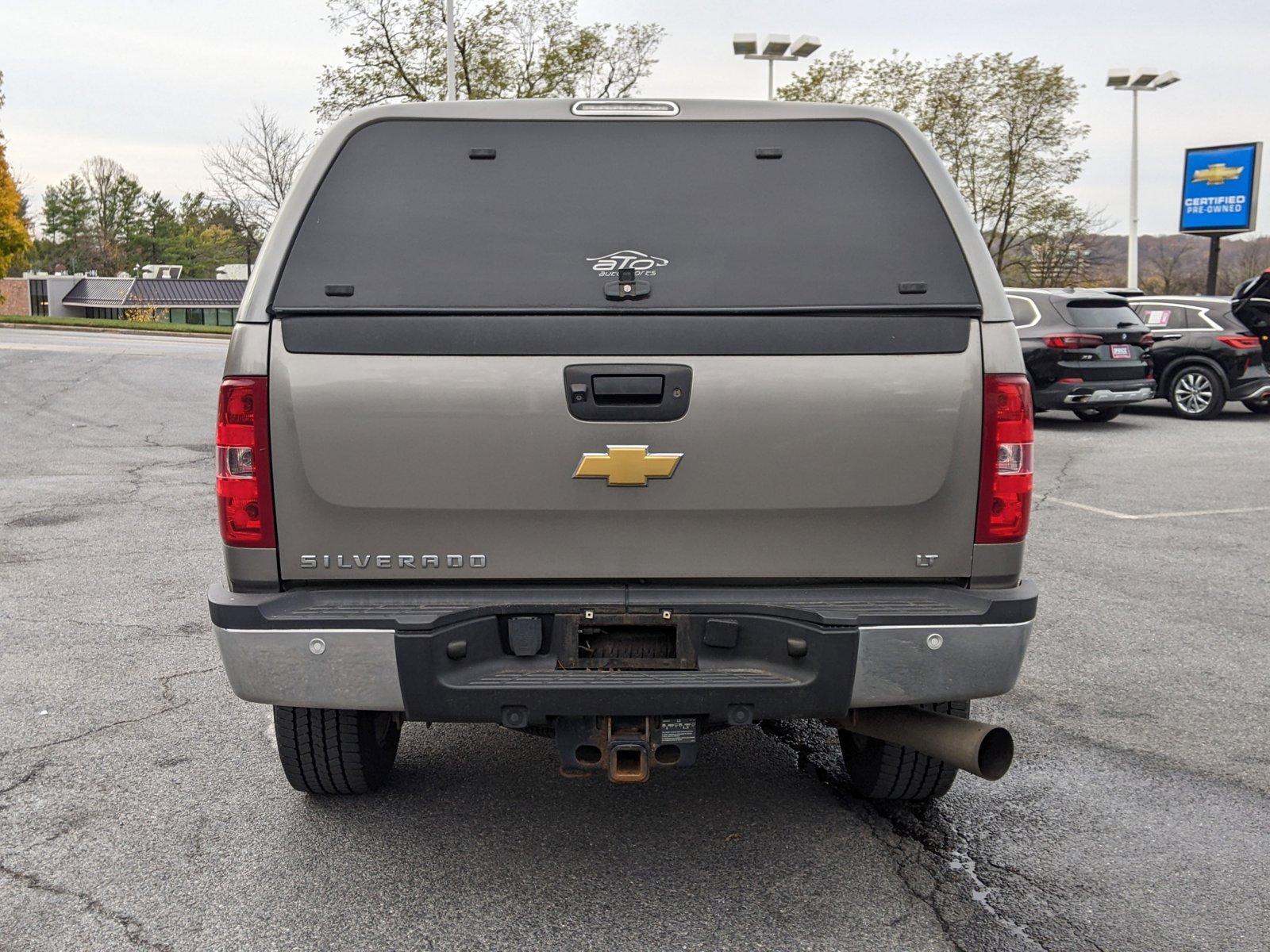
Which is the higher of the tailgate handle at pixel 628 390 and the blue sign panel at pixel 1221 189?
the blue sign panel at pixel 1221 189

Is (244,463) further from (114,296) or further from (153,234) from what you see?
(153,234)

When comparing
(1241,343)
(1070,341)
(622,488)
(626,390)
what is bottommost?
(1241,343)

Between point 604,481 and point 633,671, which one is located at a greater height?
point 604,481

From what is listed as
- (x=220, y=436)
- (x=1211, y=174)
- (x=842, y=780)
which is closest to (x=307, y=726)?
(x=220, y=436)

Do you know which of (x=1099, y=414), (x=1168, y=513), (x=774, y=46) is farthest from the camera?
(x=774, y=46)

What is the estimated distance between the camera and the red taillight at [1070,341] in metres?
Answer: 15.5

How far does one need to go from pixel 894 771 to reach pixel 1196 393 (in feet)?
50.9

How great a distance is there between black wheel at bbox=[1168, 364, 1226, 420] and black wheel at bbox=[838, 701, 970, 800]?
598 inches

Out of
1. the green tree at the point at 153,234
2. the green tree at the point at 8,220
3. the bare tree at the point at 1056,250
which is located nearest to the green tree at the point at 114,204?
the green tree at the point at 153,234

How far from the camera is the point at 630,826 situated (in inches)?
155

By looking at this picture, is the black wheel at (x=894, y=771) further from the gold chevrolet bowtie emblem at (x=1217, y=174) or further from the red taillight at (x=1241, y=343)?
the gold chevrolet bowtie emblem at (x=1217, y=174)

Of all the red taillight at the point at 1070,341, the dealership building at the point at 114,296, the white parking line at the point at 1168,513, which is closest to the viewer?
the white parking line at the point at 1168,513

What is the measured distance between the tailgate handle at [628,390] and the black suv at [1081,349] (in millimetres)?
13198

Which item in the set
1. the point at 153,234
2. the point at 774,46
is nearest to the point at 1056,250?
the point at 774,46
